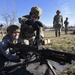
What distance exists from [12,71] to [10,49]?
0.70m

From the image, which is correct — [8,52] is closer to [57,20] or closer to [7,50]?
[7,50]

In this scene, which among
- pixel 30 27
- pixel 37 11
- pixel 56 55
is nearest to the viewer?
pixel 56 55

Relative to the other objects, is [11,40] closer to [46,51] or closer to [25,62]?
[25,62]

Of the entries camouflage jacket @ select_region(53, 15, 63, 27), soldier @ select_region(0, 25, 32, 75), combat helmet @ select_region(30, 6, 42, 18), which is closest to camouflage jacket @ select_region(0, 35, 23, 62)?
soldier @ select_region(0, 25, 32, 75)

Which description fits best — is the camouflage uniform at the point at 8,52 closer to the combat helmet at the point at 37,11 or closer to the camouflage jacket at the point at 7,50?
the camouflage jacket at the point at 7,50

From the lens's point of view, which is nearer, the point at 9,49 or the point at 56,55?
the point at 56,55

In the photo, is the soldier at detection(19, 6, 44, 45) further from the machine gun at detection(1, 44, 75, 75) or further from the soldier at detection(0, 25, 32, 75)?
the machine gun at detection(1, 44, 75, 75)

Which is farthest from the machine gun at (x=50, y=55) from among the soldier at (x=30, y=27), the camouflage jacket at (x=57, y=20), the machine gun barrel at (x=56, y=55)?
the camouflage jacket at (x=57, y=20)

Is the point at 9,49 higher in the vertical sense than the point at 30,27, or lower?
lower

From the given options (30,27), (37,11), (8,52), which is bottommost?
(8,52)

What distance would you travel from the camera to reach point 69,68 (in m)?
5.91

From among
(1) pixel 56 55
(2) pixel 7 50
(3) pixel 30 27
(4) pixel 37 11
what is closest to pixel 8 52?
(2) pixel 7 50

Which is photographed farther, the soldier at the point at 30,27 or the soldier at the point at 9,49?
the soldier at the point at 30,27

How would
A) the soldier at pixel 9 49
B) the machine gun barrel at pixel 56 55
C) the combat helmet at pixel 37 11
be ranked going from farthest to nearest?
the combat helmet at pixel 37 11 < the soldier at pixel 9 49 < the machine gun barrel at pixel 56 55
